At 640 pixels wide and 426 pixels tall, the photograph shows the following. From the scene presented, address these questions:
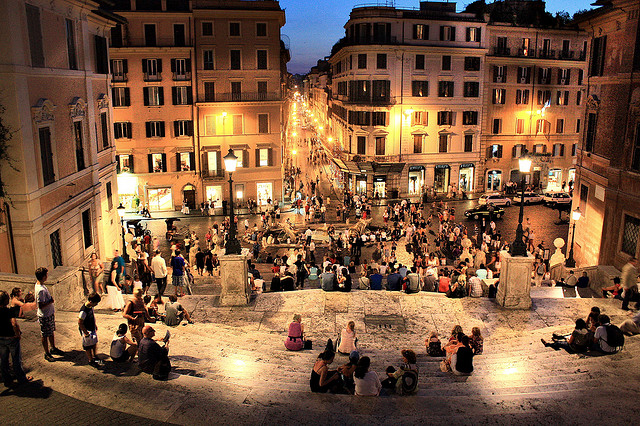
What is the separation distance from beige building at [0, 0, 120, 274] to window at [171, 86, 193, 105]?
15233 millimetres

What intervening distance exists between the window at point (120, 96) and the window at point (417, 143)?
23080 mm

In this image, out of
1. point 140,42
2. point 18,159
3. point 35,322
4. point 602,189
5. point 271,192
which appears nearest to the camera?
point 35,322

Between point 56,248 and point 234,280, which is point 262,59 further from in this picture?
point 234,280

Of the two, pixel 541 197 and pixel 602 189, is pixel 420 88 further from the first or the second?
pixel 602 189

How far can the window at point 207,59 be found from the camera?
39.6 meters

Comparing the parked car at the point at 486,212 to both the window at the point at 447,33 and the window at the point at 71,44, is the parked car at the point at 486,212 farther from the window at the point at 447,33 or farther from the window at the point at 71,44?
the window at the point at 71,44

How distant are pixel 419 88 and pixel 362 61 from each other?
17.6ft

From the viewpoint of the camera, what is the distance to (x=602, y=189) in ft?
72.2

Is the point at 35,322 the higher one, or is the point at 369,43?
the point at 369,43

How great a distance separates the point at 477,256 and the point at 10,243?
17.1 m

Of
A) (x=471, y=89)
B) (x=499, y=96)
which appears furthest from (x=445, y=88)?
(x=499, y=96)

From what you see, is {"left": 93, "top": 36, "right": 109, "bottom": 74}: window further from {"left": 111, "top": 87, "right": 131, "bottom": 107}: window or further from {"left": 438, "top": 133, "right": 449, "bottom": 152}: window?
{"left": 438, "top": 133, "right": 449, "bottom": 152}: window

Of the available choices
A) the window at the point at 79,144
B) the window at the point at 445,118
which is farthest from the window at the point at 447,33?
the window at the point at 79,144

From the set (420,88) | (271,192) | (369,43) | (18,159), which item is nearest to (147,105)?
(271,192)
